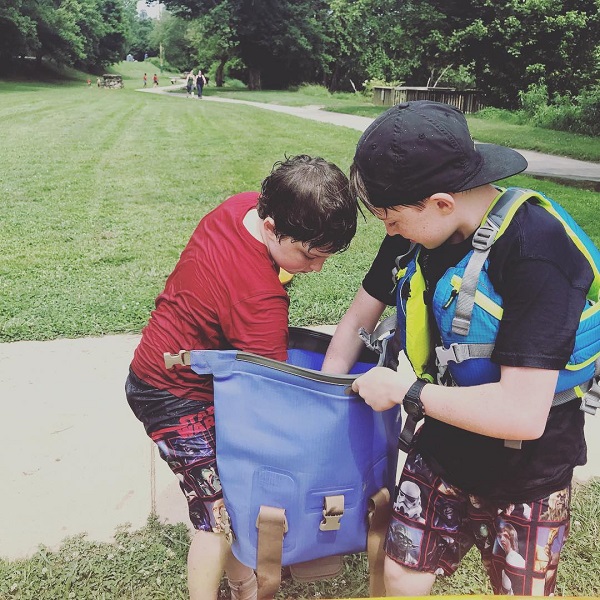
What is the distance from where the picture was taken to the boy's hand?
1572mm

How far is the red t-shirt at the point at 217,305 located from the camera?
177cm

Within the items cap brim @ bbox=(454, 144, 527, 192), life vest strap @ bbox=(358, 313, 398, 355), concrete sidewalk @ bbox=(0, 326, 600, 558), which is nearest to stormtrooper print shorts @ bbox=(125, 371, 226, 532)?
life vest strap @ bbox=(358, 313, 398, 355)

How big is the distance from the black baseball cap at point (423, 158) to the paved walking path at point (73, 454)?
6.08 feet

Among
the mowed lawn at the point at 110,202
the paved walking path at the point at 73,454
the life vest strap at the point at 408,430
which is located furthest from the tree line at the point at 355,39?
the life vest strap at the point at 408,430

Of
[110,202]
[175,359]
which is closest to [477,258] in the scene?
[175,359]

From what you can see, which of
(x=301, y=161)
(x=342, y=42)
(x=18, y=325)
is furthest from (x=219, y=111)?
(x=342, y=42)

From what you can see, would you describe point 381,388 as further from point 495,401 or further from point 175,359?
point 175,359

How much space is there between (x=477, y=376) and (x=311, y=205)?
23.8 inches

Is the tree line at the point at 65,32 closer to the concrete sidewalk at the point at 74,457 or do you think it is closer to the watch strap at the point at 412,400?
the concrete sidewalk at the point at 74,457

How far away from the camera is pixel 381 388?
1.59m

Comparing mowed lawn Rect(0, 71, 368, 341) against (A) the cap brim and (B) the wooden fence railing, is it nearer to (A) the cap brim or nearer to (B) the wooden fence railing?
(A) the cap brim

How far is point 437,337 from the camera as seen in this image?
169cm

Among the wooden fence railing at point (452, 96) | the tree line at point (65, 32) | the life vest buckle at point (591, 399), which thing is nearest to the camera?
the life vest buckle at point (591, 399)

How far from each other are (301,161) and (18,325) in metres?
3.23
